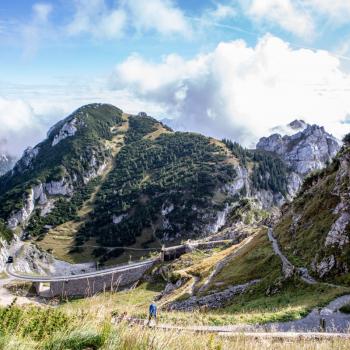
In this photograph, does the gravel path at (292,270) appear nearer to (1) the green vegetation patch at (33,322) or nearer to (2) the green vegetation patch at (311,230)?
(2) the green vegetation patch at (311,230)

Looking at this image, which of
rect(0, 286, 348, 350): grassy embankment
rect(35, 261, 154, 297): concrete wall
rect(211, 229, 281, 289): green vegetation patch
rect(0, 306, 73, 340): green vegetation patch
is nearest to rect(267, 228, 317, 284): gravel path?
rect(211, 229, 281, 289): green vegetation patch

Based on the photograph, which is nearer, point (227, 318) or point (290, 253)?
point (227, 318)

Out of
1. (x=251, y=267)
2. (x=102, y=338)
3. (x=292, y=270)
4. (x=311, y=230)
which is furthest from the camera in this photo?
(x=251, y=267)

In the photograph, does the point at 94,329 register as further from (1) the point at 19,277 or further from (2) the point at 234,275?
(1) the point at 19,277

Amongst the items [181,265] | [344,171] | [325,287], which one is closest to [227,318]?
[325,287]

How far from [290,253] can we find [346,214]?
12221mm

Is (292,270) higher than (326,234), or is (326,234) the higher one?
(326,234)

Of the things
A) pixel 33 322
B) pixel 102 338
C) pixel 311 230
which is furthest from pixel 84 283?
pixel 102 338

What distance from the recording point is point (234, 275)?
6806 cm

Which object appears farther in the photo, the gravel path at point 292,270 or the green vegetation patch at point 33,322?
the gravel path at point 292,270

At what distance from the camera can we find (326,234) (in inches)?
2047

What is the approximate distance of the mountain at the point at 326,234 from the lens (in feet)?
148

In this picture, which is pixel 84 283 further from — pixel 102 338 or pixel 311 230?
pixel 102 338

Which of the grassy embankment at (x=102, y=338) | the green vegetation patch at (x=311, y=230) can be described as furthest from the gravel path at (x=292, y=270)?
the grassy embankment at (x=102, y=338)
